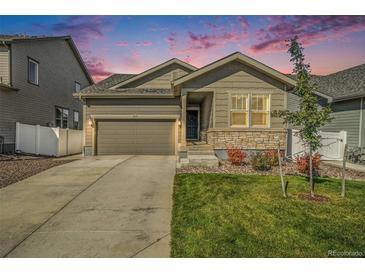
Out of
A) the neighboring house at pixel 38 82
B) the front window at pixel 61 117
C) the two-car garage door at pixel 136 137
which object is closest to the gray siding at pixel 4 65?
the neighboring house at pixel 38 82

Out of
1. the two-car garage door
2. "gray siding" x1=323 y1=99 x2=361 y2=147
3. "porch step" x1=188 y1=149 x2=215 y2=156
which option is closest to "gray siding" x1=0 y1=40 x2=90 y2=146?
the two-car garage door

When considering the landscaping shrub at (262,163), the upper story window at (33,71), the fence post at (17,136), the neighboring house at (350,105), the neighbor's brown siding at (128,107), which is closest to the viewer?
the landscaping shrub at (262,163)

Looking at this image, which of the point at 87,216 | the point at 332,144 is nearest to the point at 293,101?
the point at 332,144

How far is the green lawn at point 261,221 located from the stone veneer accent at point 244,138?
14.1ft

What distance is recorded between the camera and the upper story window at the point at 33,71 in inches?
628

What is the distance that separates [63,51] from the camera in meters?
20.2

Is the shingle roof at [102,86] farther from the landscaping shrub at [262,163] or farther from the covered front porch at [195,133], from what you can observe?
the landscaping shrub at [262,163]

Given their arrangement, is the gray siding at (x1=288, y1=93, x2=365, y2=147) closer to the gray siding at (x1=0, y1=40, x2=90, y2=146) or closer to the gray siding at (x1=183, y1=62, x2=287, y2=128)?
the gray siding at (x1=183, y1=62, x2=287, y2=128)

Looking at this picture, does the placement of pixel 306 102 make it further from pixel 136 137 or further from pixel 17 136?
pixel 17 136

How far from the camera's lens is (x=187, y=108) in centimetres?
1573

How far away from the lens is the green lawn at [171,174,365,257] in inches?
144
